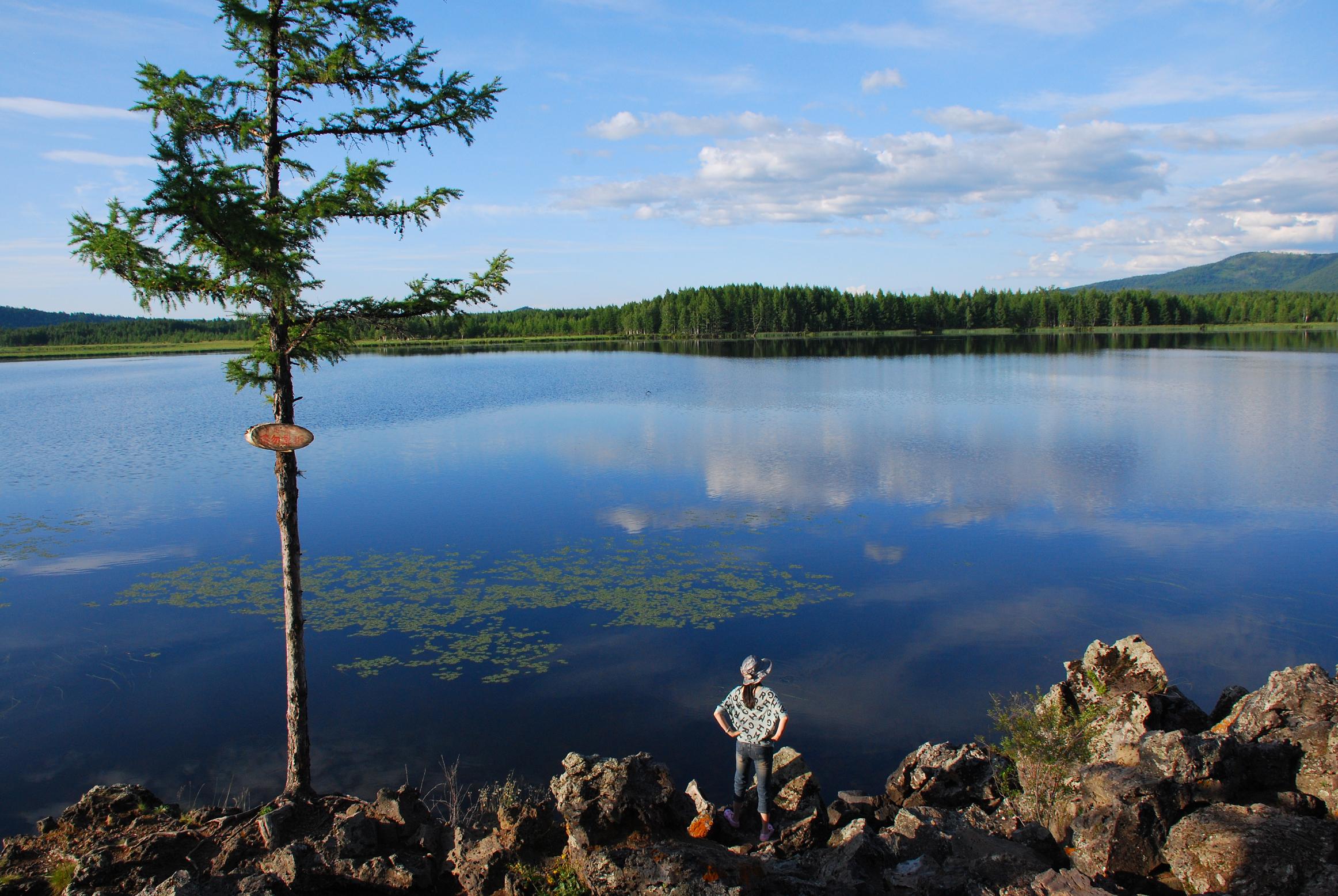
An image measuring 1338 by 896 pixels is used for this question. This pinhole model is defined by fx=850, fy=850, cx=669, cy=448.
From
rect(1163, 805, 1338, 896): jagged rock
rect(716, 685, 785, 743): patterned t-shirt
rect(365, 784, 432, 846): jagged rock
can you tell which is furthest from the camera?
rect(716, 685, 785, 743): patterned t-shirt

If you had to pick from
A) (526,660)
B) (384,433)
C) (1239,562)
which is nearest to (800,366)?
(384,433)

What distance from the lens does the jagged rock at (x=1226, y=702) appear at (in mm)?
11016

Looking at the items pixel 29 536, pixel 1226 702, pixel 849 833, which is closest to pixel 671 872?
pixel 849 833

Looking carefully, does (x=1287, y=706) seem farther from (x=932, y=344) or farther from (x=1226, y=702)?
(x=932, y=344)

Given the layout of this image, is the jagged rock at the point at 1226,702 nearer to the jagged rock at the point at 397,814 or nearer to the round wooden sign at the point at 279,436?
the jagged rock at the point at 397,814

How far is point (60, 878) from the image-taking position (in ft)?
24.8

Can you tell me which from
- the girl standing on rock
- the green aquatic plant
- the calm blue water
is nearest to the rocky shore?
the girl standing on rock

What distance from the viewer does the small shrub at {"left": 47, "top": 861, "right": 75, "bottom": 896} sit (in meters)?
7.47

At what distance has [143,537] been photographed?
22.2 meters

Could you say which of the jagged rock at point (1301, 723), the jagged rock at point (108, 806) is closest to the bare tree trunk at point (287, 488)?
the jagged rock at point (108, 806)

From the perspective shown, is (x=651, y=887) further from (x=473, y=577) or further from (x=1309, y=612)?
(x=1309, y=612)

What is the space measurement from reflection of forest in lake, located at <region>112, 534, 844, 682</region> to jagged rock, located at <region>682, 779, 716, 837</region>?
526 cm

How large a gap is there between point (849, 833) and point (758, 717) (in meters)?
1.38

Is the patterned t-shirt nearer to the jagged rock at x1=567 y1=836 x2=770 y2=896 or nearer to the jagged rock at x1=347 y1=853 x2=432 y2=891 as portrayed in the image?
the jagged rock at x1=567 y1=836 x2=770 y2=896
